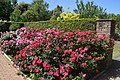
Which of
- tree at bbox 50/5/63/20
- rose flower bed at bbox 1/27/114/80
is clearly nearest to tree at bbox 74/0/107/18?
tree at bbox 50/5/63/20

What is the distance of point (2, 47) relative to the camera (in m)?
9.96

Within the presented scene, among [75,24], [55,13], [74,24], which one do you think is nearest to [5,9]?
[55,13]

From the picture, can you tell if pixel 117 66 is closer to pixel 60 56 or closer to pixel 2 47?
pixel 60 56

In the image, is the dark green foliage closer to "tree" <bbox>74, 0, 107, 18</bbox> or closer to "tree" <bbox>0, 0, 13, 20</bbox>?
"tree" <bbox>74, 0, 107, 18</bbox>

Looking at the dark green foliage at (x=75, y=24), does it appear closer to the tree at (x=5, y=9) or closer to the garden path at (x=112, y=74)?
the garden path at (x=112, y=74)

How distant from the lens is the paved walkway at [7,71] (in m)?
6.26

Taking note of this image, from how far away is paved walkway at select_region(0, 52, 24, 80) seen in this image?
6.26 m

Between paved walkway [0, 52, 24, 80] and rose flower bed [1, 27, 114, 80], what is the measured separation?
30cm

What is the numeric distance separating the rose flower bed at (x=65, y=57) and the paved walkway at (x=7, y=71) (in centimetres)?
30

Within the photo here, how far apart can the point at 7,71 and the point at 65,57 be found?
6.61 ft

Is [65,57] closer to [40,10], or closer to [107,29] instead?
[107,29]

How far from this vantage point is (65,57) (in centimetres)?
628

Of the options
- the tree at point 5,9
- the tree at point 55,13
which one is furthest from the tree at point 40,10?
the tree at point 5,9

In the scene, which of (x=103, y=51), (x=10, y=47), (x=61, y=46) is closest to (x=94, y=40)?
(x=103, y=51)
